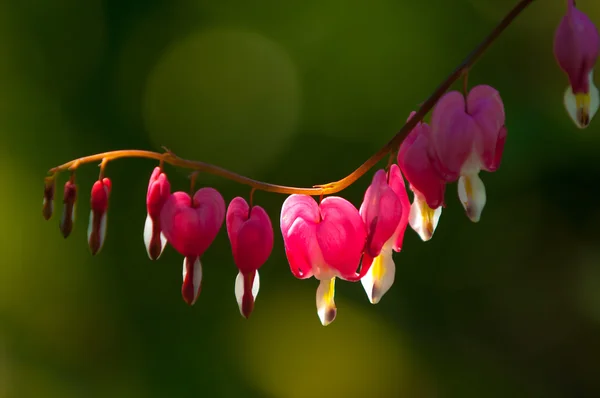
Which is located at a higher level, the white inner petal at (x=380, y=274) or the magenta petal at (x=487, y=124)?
the magenta petal at (x=487, y=124)

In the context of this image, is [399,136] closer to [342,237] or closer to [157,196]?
[342,237]

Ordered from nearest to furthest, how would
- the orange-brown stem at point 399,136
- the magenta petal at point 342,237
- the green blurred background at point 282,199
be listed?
the orange-brown stem at point 399,136, the magenta petal at point 342,237, the green blurred background at point 282,199

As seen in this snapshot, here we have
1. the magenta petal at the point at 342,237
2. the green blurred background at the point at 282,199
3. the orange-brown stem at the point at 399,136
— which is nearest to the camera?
the orange-brown stem at the point at 399,136

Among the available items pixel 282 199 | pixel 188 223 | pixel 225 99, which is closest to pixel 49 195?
pixel 188 223

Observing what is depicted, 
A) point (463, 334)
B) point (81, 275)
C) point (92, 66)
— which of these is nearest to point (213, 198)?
point (463, 334)

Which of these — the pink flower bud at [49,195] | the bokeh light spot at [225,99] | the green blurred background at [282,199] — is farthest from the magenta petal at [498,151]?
the bokeh light spot at [225,99]

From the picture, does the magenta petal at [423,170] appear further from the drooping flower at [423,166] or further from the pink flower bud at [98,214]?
the pink flower bud at [98,214]

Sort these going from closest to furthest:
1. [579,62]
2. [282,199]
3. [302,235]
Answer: [579,62] < [302,235] < [282,199]

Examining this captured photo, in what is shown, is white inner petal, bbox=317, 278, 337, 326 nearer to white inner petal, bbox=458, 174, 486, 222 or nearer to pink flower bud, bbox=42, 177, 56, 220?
white inner petal, bbox=458, 174, 486, 222
